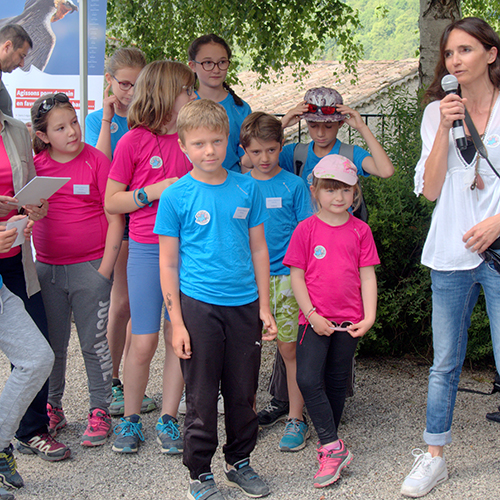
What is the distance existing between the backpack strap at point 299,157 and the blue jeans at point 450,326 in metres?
1.17

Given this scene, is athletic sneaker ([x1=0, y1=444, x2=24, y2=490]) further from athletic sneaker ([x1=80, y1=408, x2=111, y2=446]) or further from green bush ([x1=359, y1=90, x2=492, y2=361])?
green bush ([x1=359, y1=90, x2=492, y2=361])

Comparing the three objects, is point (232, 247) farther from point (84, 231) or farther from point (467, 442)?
point (467, 442)

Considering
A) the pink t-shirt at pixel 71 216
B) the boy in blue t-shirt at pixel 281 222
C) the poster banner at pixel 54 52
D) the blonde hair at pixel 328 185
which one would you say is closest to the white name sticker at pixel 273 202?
the boy in blue t-shirt at pixel 281 222

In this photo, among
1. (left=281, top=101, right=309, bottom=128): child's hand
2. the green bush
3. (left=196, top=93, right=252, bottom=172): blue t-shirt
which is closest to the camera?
(left=281, top=101, right=309, bottom=128): child's hand

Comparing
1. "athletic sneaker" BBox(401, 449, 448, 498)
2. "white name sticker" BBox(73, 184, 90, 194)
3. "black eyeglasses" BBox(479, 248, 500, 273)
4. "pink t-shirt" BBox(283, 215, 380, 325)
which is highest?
"white name sticker" BBox(73, 184, 90, 194)

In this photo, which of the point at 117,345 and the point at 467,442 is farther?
the point at 117,345

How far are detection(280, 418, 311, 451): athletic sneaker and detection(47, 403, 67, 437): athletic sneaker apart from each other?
130 cm

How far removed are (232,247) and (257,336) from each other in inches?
17.0

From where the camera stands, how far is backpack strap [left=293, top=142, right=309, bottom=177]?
11.5ft

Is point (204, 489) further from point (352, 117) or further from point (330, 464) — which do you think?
point (352, 117)

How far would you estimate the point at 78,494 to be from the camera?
2746mm

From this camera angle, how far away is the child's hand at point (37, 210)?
2.90m

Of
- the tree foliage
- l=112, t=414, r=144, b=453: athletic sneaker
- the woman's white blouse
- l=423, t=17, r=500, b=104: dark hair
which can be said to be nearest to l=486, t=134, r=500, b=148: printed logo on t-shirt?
the woman's white blouse

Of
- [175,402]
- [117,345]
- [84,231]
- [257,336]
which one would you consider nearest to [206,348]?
[257,336]
